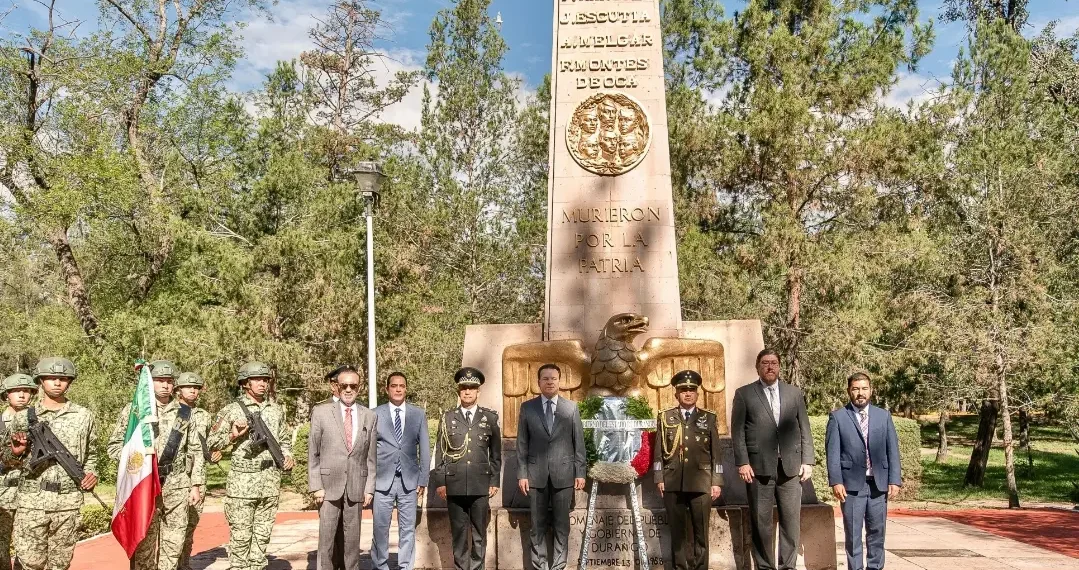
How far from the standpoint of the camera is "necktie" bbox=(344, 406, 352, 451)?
5734 mm

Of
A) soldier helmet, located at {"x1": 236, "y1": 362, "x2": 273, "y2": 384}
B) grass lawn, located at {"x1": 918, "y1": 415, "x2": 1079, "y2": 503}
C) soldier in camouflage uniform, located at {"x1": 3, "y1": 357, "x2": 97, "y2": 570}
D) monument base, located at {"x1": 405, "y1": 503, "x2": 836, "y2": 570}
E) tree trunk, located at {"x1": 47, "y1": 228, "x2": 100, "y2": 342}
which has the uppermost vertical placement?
tree trunk, located at {"x1": 47, "y1": 228, "x2": 100, "y2": 342}

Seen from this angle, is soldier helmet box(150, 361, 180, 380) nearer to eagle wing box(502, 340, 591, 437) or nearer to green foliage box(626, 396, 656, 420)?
eagle wing box(502, 340, 591, 437)

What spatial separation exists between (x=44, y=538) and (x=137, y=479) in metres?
0.66

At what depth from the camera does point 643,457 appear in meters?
6.34

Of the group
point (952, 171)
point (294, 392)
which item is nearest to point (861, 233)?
point (952, 171)

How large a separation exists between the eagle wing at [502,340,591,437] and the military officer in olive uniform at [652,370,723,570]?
5.47ft

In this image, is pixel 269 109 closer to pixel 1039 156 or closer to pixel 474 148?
pixel 474 148

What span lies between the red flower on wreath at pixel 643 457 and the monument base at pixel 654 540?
0.31 metres

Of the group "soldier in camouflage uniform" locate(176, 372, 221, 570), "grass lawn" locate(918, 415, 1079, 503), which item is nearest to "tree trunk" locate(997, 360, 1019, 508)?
"grass lawn" locate(918, 415, 1079, 503)

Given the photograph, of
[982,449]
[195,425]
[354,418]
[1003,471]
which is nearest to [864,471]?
[354,418]

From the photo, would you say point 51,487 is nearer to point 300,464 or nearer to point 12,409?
point 12,409

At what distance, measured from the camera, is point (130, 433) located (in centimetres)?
554

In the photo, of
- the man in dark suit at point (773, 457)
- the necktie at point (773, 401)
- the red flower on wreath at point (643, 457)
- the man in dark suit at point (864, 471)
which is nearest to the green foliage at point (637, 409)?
the red flower on wreath at point (643, 457)

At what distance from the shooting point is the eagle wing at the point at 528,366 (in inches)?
290
